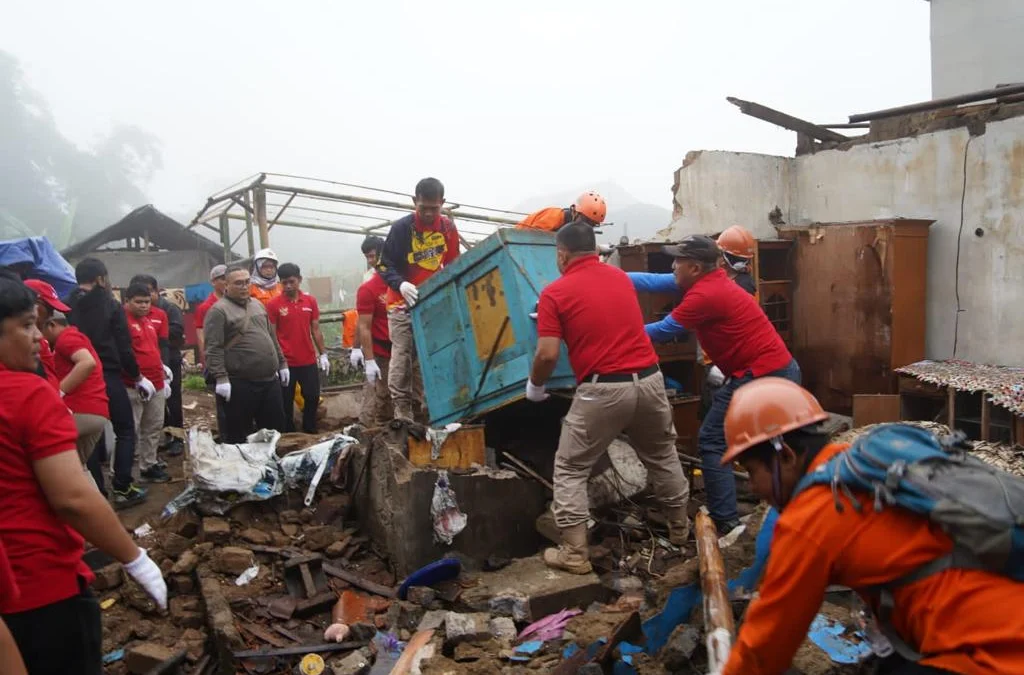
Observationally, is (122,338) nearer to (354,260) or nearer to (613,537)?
(613,537)

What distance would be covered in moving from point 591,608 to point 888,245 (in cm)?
572

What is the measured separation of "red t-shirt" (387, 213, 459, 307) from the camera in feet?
18.7

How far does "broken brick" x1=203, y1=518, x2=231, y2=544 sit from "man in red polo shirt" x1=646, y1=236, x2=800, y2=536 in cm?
330

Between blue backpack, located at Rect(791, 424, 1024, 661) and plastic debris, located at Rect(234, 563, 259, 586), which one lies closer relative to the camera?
blue backpack, located at Rect(791, 424, 1024, 661)

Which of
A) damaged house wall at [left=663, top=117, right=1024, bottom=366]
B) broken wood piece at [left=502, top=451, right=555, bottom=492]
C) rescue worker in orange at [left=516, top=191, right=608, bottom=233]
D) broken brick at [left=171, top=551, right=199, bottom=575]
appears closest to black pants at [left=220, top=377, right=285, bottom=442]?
broken brick at [left=171, top=551, right=199, bottom=575]

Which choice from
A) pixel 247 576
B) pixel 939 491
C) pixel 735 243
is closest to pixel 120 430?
pixel 247 576

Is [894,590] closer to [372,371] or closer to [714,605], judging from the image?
[714,605]

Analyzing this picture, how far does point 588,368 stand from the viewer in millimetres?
3885

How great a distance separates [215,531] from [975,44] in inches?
542

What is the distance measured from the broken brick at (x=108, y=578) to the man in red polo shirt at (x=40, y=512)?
7.71ft

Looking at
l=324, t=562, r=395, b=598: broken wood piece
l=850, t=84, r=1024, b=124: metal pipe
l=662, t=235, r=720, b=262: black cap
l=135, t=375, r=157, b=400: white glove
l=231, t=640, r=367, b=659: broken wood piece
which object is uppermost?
l=850, t=84, r=1024, b=124: metal pipe

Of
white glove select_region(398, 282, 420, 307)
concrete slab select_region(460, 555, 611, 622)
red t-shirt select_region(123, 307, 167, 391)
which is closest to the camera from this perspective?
concrete slab select_region(460, 555, 611, 622)

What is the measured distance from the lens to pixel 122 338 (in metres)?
5.50

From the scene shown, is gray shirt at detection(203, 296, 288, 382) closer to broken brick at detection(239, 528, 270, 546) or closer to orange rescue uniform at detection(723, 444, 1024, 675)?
broken brick at detection(239, 528, 270, 546)
